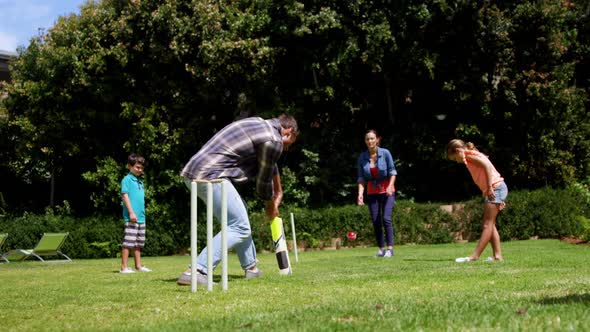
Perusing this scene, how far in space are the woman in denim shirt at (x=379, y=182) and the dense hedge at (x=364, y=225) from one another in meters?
6.18

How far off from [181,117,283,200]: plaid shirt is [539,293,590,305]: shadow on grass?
103 inches

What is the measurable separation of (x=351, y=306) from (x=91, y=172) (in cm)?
1629

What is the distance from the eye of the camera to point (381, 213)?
35.8ft

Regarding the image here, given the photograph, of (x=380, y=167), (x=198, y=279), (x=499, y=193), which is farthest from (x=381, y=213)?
(x=198, y=279)

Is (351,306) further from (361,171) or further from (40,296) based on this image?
(361,171)

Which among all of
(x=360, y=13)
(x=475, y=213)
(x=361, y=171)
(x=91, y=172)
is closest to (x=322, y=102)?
(x=360, y=13)

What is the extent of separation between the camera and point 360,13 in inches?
736

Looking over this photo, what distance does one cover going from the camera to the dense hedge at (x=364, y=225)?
16812 mm

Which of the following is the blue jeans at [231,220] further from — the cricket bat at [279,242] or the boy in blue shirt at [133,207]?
the boy in blue shirt at [133,207]

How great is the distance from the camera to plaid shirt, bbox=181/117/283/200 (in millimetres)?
6078

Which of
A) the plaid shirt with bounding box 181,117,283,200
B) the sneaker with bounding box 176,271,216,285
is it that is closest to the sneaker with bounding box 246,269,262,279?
the sneaker with bounding box 176,271,216,285

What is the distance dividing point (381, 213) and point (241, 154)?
16.8 ft

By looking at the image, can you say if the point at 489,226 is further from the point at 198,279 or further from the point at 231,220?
the point at 198,279

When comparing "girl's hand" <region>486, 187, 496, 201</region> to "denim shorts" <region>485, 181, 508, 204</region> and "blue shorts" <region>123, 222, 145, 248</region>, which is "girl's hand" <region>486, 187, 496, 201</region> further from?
"blue shorts" <region>123, 222, 145, 248</region>
